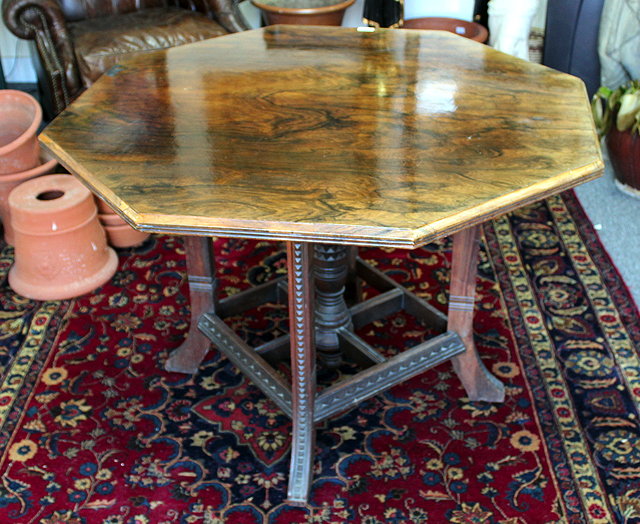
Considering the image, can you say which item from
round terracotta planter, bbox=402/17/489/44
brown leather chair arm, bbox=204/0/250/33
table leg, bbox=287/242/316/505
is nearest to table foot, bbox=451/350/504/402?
table leg, bbox=287/242/316/505

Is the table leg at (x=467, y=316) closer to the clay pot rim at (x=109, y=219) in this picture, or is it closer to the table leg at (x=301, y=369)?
the table leg at (x=301, y=369)

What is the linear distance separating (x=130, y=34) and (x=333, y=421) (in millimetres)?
2375

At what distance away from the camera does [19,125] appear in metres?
3.13

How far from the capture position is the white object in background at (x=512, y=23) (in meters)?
3.69

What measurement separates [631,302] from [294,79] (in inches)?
56.5

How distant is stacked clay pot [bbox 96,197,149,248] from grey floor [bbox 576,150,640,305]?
184 centimetres

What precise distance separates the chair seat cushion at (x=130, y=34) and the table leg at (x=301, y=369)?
2.26 meters

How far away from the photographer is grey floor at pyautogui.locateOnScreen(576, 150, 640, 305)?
289 centimetres

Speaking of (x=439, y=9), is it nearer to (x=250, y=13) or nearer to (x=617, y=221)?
(x=250, y=13)

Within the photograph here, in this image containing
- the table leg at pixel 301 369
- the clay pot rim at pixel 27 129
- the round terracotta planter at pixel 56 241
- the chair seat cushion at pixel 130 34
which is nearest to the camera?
the table leg at pixel 301 369

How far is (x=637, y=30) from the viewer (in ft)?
11.2

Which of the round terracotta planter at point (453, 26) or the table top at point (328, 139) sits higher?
the table top at point (328, 139)

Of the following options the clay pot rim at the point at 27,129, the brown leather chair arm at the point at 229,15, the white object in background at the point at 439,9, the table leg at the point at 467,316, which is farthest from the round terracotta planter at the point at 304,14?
the table leg at the point at 467,316

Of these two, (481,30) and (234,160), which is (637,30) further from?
(234,160)
